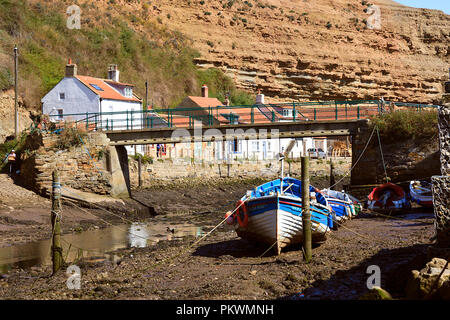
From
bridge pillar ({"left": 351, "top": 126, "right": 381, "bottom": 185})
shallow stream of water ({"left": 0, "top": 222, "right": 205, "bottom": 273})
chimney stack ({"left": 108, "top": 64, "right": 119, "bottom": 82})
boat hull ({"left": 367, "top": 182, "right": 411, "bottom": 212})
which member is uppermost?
chimney stack ({"left": 108, "top": 64, "right": 119, "bottom": 82})

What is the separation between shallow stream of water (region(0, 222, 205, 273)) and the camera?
56.3 ft

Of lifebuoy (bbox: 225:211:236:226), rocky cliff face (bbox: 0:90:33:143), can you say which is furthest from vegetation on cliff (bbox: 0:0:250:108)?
lifebuoy (bbox: 225:211:236:226)

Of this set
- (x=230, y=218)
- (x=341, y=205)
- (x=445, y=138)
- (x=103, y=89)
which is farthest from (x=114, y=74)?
(x=445, y=138)

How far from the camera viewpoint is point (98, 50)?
195 ft

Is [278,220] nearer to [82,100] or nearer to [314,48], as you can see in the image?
[82,100]

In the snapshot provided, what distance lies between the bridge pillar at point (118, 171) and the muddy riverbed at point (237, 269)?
36.0 feet

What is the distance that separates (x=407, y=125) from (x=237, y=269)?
17993 millimetres

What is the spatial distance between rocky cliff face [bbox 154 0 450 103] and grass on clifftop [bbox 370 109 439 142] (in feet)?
153

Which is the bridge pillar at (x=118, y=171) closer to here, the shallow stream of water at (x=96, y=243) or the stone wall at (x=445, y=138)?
the shallow stream of water at (x=96, y=243)

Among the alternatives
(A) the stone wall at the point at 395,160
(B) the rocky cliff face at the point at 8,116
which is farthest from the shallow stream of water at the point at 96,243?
(B) the rocky cliff face at the point at 8,116

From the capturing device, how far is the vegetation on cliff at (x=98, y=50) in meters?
48.4

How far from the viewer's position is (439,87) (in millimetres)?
93188

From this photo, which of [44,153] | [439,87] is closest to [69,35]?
[44,153]

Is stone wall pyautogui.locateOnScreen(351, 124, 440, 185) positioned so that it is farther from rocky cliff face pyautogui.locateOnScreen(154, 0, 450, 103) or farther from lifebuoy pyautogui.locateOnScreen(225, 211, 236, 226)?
rocky cliff face pyautogui.locateOnScreen(154, 0, 450, 103)
